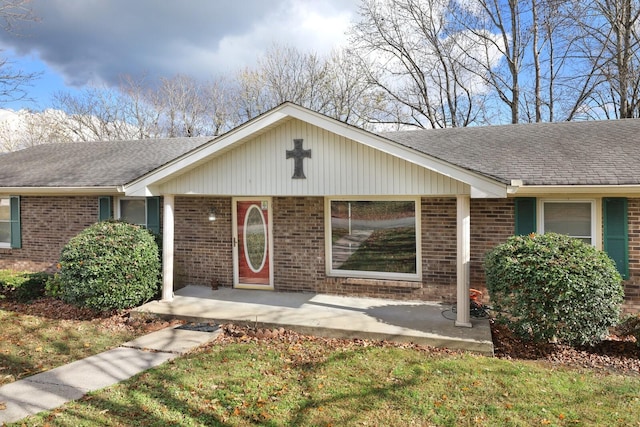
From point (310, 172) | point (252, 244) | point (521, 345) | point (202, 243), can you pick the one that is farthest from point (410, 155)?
point (202, 243)

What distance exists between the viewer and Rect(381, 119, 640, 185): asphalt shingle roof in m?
7.07

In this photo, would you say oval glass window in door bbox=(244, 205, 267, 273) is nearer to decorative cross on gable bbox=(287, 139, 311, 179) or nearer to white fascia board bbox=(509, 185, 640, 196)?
decorative cross on gable bbox=(287, 139, 311, 179)

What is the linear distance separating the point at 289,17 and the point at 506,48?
1232 centimetres

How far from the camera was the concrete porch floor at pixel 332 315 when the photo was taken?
6.13 metres

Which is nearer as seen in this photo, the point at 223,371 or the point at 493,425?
the point at 493,425

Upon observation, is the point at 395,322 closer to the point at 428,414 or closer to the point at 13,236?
the point at 428,414

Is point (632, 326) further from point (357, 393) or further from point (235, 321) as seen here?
point (235, 321)

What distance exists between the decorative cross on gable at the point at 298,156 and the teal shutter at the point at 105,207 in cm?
579

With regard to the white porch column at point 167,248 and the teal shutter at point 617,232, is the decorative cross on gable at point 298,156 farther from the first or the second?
the teal shutter at point 617,232

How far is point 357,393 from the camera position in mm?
4520

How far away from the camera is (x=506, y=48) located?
22422mm

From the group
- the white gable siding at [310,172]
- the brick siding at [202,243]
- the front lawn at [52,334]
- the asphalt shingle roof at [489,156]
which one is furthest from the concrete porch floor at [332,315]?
the asphalt shingle roof at [489,156]

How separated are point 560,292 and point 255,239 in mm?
6140

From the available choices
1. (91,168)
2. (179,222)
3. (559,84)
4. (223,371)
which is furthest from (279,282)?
(559,84)
